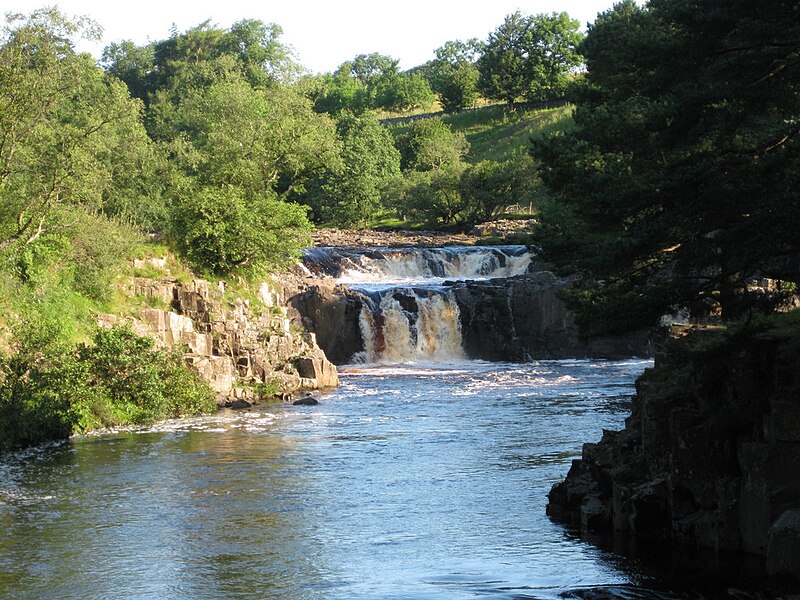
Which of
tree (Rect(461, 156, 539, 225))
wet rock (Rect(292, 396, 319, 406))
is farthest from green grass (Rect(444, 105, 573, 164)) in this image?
wet rock (Rect(292, 396, 319, 406))

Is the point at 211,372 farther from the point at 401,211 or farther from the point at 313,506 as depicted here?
the point at 401,211

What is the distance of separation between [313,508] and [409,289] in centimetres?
3046

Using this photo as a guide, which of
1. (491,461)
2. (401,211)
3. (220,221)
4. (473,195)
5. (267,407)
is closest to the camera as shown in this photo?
(491,461)

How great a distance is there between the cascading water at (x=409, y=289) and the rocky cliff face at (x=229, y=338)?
6325 mm

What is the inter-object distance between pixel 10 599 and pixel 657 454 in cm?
1045

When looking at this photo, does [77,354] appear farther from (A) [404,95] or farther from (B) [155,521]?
(A) [404,95]

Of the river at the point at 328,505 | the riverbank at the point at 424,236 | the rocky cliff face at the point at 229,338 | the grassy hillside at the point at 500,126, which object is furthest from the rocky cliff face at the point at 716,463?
the grassy hillside at the point at 500,126

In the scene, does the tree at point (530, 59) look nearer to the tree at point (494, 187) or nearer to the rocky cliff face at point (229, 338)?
the tree at point (494, 187)

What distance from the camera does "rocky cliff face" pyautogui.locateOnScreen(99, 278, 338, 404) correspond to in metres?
37.4

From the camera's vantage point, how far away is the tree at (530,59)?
107938 mm

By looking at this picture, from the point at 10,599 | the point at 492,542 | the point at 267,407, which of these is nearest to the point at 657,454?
the point at 492,542

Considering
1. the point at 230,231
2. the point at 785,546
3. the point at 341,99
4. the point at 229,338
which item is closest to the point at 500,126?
the point at 341,99

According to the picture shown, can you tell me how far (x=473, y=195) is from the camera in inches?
3019

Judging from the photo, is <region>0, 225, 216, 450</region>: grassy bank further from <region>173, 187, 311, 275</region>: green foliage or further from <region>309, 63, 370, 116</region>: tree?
<region>309, 63, 370, 116</region>: tree
